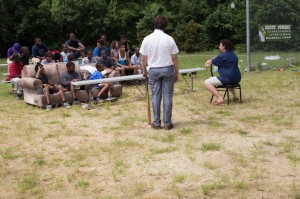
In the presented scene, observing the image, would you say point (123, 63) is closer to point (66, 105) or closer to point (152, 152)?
point (66, 105)

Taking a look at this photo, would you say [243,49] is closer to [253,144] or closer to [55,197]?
[253,144]

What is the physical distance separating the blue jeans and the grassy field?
0.28 m

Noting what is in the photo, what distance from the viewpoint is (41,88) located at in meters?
9.88

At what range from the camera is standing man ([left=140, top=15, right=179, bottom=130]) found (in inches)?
279

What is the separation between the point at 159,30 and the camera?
23.5 ft

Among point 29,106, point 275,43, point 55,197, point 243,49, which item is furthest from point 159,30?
point 243,49

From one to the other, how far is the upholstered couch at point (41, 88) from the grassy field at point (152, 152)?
27 cm

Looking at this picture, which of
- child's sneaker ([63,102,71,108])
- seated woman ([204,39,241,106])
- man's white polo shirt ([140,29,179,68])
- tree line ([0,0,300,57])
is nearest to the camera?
man's white polo shirt ([140,29,179,68])

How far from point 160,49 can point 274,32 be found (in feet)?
29.6

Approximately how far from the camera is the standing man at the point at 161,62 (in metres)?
7.09

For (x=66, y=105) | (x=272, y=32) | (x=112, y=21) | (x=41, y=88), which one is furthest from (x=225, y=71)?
(x=112, y=21)

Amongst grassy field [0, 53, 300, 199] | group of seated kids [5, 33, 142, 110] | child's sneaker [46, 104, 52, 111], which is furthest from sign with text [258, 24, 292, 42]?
child's sneaker [46, 104, 52, 111]

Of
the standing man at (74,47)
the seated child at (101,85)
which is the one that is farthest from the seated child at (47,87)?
the standing man at (74,47)

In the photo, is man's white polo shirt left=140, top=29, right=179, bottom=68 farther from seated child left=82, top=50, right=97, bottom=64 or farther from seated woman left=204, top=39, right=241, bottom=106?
seated child left=82, top=50, right=97, bottom=64
